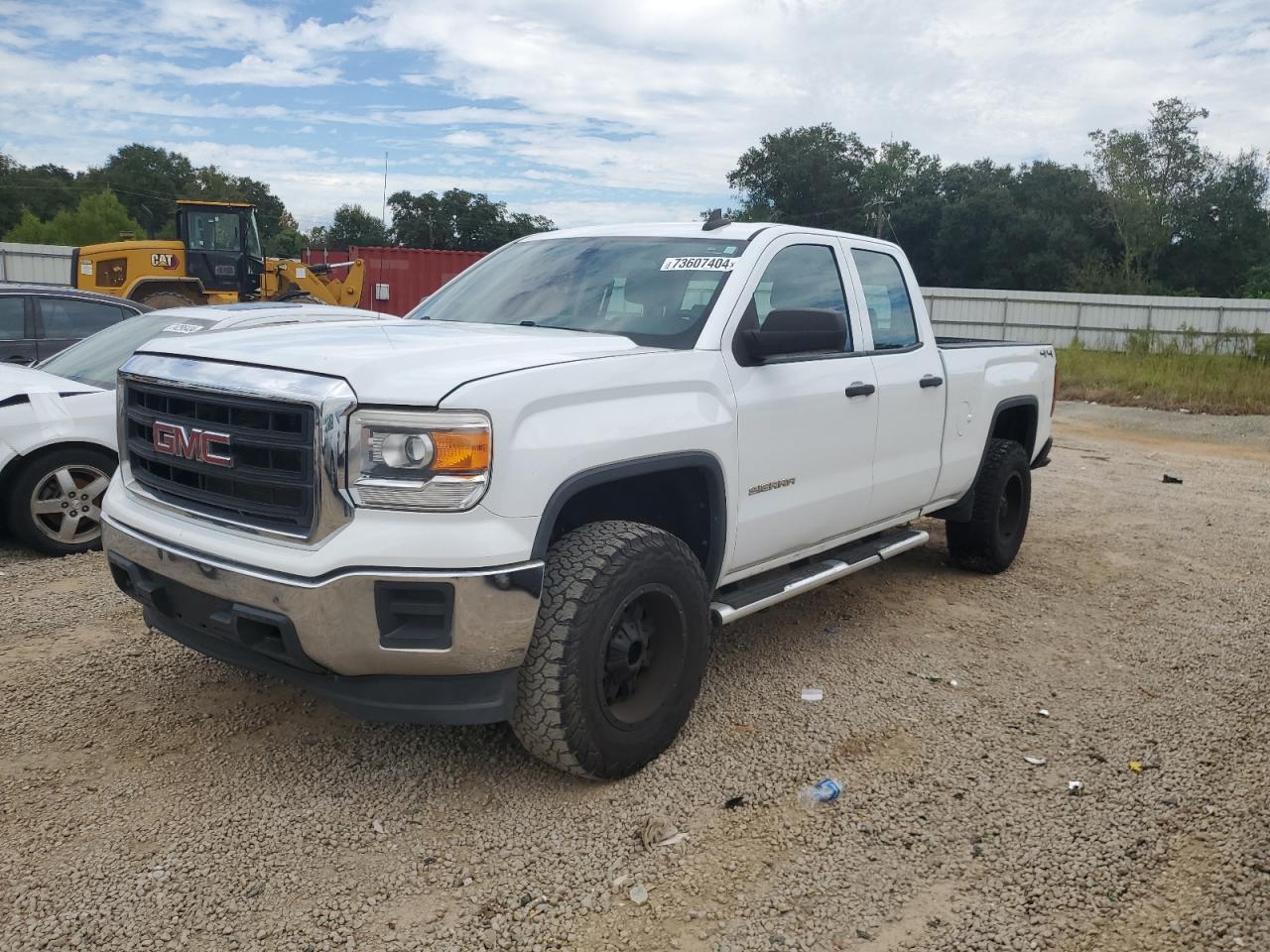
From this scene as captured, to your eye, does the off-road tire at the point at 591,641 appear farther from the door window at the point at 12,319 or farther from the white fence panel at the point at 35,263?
the white fence panel at the point at 35,263

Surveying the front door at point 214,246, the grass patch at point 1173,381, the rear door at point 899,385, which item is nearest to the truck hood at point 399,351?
the rear door at point 899,385

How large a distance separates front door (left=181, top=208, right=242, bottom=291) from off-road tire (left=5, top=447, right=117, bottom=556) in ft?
40.7

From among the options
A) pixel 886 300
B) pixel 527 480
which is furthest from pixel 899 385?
pixel 527 480

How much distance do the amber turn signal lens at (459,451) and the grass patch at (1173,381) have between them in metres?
17.2

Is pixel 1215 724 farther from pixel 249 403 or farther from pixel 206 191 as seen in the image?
pixel 206 191

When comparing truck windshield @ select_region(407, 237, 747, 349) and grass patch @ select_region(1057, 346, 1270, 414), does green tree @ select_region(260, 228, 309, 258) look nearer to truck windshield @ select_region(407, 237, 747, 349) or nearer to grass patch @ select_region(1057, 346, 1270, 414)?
grass patch @ select_region(1057, 346, 1270, 414)

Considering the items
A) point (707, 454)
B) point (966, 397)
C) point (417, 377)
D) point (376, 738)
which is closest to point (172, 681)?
point (376, 738)

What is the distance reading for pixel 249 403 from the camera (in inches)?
118

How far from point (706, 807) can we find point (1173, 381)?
18.1 meters

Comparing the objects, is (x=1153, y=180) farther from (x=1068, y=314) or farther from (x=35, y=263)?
(x=35, y=263)

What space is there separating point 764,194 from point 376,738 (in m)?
77.5

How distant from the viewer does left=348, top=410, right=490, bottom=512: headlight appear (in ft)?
9.31

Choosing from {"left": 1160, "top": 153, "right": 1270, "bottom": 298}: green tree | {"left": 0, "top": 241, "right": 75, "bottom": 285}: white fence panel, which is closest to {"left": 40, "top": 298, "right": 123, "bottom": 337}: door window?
{"left": 0, "top": 241, "right": 75, "bottom": 285}: white fence panel

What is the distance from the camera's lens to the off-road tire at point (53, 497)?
→ 5.78 metres
